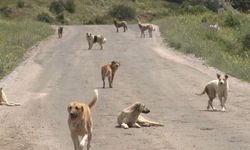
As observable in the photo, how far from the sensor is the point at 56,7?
92.1 metres

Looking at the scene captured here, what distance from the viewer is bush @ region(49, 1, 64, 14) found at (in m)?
90.8

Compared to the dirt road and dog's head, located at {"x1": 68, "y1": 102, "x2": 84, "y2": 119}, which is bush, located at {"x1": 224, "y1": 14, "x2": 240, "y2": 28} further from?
dog's head, located at {"x1": 68, "y1": 102, "x2": 84, "y2": 119}

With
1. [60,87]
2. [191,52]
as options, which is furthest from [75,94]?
[191,52]

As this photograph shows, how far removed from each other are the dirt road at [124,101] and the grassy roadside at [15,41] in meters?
0.62

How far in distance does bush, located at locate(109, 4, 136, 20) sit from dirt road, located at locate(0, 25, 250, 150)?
47.0m

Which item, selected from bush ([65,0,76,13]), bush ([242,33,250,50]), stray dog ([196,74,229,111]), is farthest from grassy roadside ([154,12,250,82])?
bush ([65,0,76,13])

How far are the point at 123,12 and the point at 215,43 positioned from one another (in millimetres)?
47140

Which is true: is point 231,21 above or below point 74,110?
below

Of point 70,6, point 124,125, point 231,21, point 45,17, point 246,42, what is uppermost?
point 124,125

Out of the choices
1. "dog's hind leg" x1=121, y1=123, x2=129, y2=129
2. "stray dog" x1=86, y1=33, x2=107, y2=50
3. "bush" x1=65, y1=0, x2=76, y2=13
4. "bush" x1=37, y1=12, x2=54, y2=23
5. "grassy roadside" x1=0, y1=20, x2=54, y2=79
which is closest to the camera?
"dog's hind leg" x1=121, y1=123, x2=129, y2=129

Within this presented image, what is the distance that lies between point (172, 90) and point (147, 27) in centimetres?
2588

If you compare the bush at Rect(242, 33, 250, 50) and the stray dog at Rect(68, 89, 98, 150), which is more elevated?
the stray dog at Rect(68, 89, 98, 150)

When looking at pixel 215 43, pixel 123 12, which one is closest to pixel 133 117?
pixel 215 43

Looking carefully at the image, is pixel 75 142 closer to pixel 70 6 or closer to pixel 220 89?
pixel 220 89
